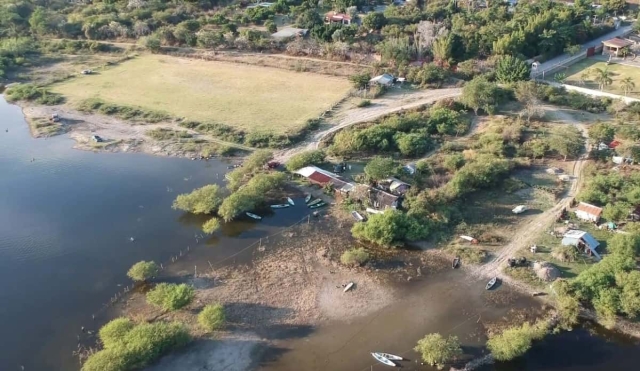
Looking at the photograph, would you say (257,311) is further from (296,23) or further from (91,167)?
(296,23)

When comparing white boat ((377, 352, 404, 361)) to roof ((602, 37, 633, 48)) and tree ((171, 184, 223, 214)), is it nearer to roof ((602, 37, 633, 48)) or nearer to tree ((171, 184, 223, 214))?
tree ((171, 184, 223, 214))

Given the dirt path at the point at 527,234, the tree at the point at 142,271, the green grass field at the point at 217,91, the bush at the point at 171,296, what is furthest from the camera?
the green grass field at the point at 217,91

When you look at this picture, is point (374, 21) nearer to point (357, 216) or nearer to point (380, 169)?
point (380, 169)

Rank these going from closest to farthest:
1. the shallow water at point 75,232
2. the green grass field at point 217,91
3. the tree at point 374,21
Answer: the shallow water at point 75,232 → the green grass field at point 217,91 → the tree at point 374,21

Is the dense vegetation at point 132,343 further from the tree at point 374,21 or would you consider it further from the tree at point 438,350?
the tree at point 374,21

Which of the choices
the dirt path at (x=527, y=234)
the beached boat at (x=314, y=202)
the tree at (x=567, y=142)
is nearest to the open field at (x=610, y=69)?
the tree at (x=567, y=142)

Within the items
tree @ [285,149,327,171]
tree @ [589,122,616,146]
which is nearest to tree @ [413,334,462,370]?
tree @ [285,149,327,171]

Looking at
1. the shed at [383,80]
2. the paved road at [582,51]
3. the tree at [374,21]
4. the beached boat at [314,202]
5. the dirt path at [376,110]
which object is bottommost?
the beached boat at [314,202]
